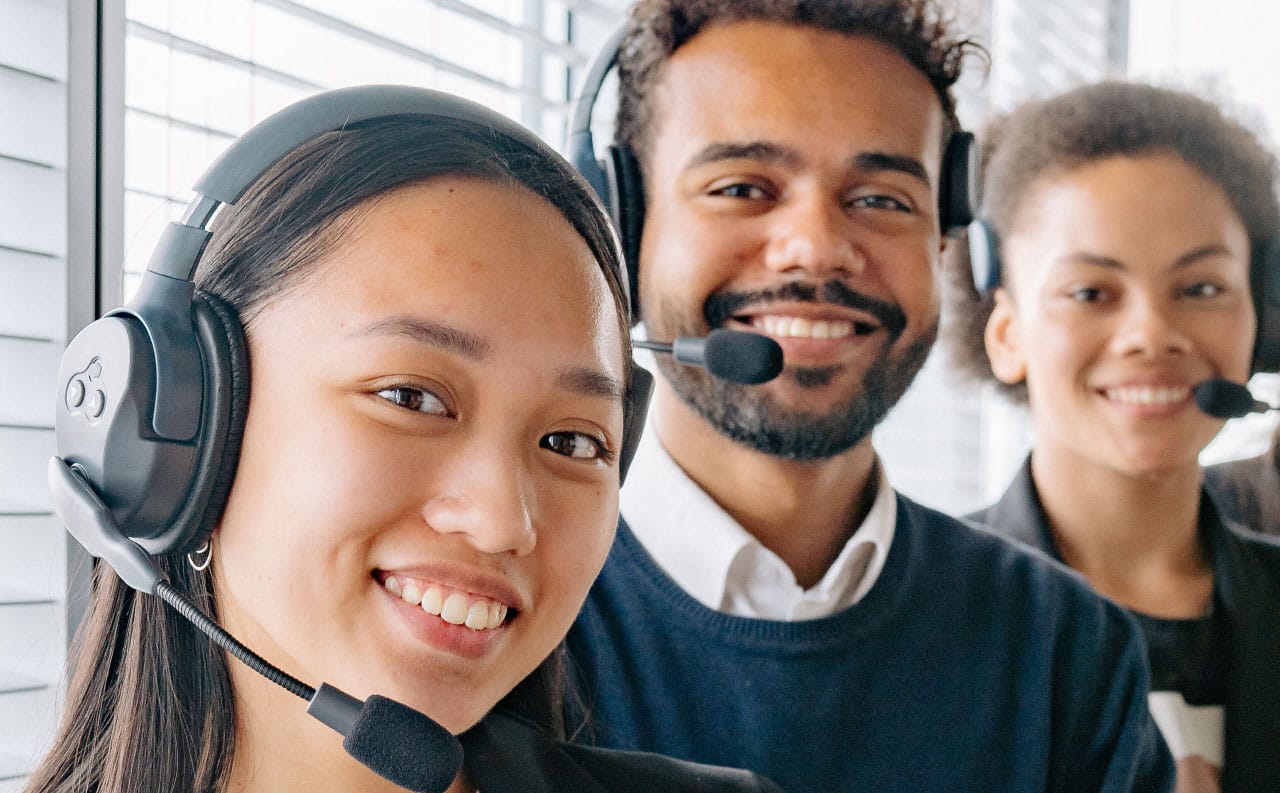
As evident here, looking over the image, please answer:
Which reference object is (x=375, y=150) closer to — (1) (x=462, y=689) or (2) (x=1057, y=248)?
(1) (x=462, y=689)

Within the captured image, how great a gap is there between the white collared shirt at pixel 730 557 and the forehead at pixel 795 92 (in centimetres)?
42

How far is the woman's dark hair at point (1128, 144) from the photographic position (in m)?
1.76

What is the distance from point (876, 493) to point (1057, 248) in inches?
20.5

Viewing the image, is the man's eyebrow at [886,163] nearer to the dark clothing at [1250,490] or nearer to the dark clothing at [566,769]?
the dark clothing at [566,769]

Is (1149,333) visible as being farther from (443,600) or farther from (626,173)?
(443,600)

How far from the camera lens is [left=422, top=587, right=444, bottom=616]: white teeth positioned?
80cm

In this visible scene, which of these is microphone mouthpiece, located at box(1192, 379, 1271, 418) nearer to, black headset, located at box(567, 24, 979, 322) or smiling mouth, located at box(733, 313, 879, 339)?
black headset, located at box(567, 24, 979, 322)

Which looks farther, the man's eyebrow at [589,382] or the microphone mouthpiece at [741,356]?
the microphone mouthpiece at [741,356]

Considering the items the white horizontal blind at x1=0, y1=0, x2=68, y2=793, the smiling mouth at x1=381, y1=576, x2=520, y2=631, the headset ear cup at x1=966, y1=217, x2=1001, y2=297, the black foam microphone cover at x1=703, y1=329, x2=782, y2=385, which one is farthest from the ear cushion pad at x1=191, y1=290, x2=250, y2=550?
the headset ear cup at x1=966, y1=217, x2=1001, y2=297

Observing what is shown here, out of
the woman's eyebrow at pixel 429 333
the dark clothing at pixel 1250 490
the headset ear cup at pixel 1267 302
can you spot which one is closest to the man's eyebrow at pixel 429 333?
the woman's eyebrow at pixel 429 333

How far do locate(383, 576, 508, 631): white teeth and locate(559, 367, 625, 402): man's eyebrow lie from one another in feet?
0.54

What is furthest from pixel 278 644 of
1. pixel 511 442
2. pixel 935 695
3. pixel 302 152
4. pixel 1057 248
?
pixel 1057 248

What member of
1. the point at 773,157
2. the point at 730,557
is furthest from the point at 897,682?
the point at 773,157

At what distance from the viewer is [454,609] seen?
812 millimetres
